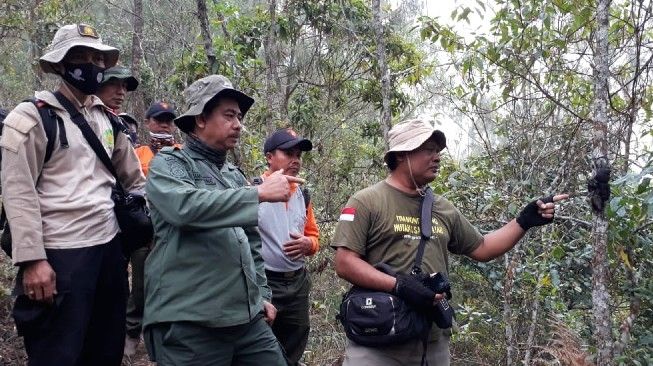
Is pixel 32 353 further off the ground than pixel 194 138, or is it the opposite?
pixel 194 138

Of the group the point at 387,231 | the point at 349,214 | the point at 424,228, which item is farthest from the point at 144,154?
the point at 424,228

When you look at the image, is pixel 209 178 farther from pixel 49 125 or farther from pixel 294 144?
pixel 294 144

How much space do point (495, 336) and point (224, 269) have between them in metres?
3.86

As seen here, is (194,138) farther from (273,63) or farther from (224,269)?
(273,63)

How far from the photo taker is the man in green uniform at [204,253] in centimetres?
262

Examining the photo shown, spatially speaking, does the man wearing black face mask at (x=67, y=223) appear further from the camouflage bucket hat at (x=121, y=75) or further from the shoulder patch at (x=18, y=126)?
the camouflage bucket hat at (x=121, y=75)

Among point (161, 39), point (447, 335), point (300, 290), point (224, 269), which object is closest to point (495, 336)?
point (300, 290)

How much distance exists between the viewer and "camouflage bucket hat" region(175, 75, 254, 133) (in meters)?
2.93

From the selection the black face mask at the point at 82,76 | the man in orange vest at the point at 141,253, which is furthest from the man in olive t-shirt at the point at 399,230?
the man in orange vest at the point at 141,253

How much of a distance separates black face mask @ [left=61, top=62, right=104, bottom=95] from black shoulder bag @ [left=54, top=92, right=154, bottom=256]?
9 cm

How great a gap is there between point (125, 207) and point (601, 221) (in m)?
2.41

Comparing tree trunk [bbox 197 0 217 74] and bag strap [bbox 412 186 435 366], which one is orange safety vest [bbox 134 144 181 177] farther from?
bag strap [bbox 412 186 435 366]

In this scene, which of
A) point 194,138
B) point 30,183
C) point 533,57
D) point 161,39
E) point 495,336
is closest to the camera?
point 30,183

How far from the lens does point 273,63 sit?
26.6ft
